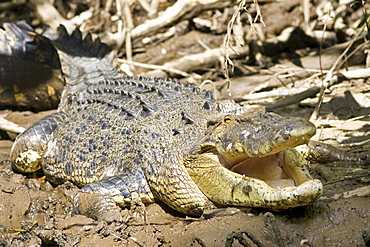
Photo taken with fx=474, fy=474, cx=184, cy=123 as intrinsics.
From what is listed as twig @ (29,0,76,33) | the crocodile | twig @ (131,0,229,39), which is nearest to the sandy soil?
the crocodile

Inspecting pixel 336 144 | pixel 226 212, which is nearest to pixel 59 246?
pixel 226 212

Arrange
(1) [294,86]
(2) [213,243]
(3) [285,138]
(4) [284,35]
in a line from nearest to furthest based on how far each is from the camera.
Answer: (3) [285,138] < (2) [213,243] < (1) [294,86] < (4) [284,35]

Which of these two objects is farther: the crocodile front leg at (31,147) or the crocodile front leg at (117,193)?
the crocodile front leg at (31,147)

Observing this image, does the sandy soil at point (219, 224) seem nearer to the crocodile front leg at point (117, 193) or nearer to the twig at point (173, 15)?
the crocodile front leg at point (117, 193)

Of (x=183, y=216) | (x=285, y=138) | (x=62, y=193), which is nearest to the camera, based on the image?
(x=285, y=138)

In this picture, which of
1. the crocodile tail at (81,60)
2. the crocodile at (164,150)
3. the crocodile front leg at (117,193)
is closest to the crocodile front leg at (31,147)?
the crocodile at (164,150)

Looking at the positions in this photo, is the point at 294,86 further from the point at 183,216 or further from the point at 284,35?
the point at 183,216

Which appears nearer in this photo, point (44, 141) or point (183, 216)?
point (183, 216)
